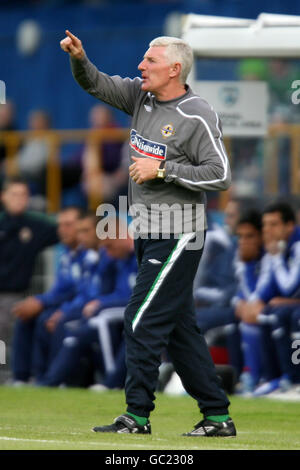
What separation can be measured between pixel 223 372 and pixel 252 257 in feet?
4.57

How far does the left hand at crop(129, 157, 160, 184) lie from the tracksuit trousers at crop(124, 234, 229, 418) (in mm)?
372

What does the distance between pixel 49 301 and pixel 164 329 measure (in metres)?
5.84

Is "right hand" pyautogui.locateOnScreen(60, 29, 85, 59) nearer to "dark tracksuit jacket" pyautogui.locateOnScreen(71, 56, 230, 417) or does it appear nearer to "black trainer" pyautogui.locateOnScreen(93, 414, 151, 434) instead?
"dark tracksuit jacket" pyautogui.locateOnScreen(71, 56, 230, 417)

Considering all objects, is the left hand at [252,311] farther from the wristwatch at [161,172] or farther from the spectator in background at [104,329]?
the wristwatch at [161,172]

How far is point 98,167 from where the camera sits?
607 inches

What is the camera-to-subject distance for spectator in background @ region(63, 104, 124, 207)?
15.2m

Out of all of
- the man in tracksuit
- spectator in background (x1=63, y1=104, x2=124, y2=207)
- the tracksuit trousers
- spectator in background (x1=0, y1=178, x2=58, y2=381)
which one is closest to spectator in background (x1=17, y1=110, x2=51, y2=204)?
spectator in background (x1=63, y1=104, x2=124, y2=207)

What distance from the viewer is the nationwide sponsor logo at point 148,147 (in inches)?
264

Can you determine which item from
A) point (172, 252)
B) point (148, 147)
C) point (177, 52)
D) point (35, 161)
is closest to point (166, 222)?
point (172, 252)

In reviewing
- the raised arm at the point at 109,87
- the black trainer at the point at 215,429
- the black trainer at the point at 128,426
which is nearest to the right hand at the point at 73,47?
the raised arm at the point at 109,87

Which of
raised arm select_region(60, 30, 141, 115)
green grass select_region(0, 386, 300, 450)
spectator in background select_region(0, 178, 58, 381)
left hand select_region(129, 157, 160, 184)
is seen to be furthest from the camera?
spectator in background select_region(0, 178, 58, 381)

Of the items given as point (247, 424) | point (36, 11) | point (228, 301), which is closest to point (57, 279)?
point (228, 301)

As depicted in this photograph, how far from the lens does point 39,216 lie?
13109 mm

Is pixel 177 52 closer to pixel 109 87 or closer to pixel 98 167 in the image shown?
pixel 109 87
